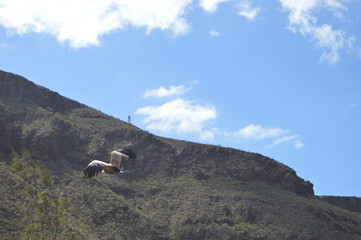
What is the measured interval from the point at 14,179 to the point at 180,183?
2320 cm

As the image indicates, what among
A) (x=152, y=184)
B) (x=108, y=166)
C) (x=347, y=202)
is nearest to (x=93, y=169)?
(x=108, y=166)

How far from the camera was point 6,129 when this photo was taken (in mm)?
71375

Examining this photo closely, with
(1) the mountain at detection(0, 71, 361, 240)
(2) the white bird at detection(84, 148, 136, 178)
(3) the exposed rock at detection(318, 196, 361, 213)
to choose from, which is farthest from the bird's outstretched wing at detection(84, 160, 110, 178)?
(3) the exposed rock at detection(318, 196, 361, 213)

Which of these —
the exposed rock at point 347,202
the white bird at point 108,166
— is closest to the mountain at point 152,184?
the exposed rock at point 347,202

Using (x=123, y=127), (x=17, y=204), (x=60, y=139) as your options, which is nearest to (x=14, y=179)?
(x=17, y=204)

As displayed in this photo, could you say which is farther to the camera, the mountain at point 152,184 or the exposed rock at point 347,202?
the exposed rock at point 347,202

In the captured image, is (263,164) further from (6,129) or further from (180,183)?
Answer: (6,129)

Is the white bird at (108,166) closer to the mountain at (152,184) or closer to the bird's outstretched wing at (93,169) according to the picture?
the bird's outstretched wing at (93,169)

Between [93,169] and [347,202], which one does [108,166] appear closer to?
[93,169]

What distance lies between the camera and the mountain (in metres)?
61.6

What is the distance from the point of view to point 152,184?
73.5 metres

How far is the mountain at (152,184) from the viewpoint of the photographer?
6162 centimetres

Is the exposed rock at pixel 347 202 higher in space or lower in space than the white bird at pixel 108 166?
higher

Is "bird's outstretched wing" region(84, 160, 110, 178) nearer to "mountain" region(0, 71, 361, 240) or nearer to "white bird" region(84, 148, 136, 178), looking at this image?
"white bird" region(84, 148, 136, 178)
